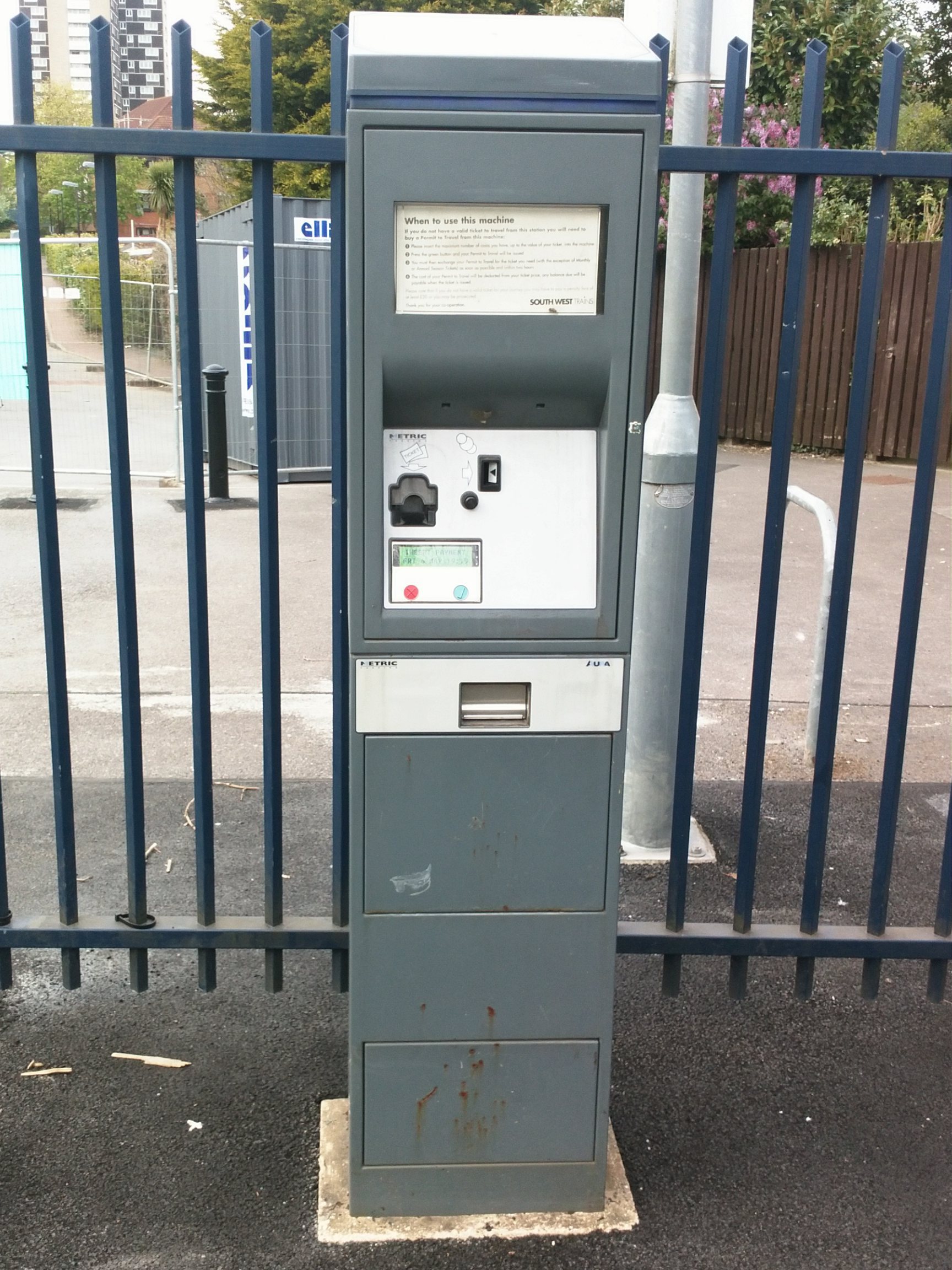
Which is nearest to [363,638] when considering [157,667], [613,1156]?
[613,1156]

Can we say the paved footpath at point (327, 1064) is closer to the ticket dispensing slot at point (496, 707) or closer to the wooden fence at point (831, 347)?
the ticket dispensing slot at point (496, 707)

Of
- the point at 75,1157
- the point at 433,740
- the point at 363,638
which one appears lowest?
the point at 75,1157

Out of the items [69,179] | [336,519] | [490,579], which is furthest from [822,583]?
[69,179]

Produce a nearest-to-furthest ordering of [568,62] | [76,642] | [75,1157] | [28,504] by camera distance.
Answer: [568,62] < [75,1157] < [76,642] < [28,504]

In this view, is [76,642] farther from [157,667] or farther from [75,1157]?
[75,1157]

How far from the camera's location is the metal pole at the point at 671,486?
11.6 feet

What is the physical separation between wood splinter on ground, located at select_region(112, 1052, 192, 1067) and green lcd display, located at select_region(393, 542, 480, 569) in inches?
59.8

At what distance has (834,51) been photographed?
15594mm

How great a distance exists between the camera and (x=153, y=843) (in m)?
4.05

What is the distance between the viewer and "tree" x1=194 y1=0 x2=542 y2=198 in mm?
30750

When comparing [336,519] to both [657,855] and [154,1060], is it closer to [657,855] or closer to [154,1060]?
[154,1060]

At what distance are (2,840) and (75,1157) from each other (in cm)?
69

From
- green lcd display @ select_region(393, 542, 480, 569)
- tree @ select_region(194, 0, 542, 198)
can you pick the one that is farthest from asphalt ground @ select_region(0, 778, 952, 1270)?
tree @ select_region(194, 0, 542, 198)

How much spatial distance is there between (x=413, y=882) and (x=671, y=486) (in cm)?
187
